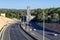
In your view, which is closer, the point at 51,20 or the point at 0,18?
the point at 51,20

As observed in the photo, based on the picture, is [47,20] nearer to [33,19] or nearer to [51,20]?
[51,20]

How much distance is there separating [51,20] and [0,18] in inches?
1570

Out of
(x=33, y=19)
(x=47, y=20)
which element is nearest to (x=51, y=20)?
(x=47, y=20)

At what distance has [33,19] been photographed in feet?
542

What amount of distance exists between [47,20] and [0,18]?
A: 35268 millimetres

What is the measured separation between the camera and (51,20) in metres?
129

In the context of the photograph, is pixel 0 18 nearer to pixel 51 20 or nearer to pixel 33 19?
pixel 33 19

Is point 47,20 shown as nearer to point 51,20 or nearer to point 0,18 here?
point 51,20

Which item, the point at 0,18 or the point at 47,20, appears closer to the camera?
the point at 47,20

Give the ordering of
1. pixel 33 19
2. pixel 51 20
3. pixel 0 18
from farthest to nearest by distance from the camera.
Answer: pixel 33 19 < pixel 0 18 < pixel 51 20

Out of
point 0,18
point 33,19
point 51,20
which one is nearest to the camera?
point 51,20

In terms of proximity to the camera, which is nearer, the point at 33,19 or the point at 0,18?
the point at 0,18

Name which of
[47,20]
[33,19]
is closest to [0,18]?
[33,19]

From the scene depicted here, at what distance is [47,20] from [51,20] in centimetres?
567
